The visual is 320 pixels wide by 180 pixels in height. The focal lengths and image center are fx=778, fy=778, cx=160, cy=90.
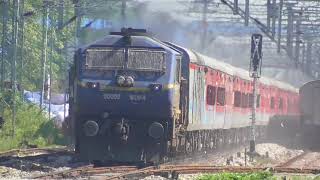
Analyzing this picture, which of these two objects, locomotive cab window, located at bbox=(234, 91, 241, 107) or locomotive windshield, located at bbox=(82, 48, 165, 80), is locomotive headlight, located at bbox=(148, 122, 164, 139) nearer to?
locomotive windshield, located at bbox=(82, 48, 165, 80)

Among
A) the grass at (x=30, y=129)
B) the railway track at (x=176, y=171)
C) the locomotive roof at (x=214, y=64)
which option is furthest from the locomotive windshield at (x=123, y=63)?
the grass at (x=30, y=129)

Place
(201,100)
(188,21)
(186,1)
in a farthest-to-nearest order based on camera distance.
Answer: (188,21)
(186,1)
(201,100)

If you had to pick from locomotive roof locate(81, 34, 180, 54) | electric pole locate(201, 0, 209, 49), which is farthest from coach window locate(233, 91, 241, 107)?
locomotive roof locate(81, 34, 180, 54)

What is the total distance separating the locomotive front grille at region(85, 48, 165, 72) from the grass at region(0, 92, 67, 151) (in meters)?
10.4

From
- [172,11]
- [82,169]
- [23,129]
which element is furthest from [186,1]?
[82,169]

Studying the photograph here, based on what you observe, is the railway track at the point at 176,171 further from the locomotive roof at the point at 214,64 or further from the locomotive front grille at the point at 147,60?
the locomotive roof at the point at 214,64

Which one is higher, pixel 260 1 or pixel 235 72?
pixel 260 1

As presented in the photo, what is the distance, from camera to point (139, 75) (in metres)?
19.0

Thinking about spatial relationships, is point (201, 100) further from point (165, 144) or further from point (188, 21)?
point (188, 21)

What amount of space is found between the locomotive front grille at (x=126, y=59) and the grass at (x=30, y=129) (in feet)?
34.0

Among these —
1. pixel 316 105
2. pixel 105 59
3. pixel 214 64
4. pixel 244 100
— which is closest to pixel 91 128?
pixel 105 59

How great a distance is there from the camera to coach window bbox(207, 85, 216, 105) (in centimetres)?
2416

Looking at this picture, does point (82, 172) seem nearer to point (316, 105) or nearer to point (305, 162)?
point (305, 162)

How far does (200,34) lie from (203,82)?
21.4 metres
